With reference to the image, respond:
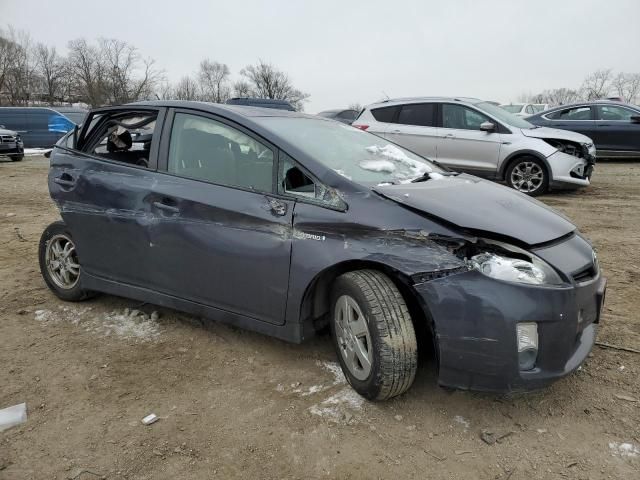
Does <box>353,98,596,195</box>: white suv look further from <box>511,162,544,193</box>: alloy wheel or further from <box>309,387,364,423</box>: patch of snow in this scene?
<box>309,387,364,423</box>: patch of snow

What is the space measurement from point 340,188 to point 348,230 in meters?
0.24

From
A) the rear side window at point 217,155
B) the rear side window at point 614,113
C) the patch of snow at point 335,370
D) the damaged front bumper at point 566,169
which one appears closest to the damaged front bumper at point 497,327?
the patch of snow at point 335,370

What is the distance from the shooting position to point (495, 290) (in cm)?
214

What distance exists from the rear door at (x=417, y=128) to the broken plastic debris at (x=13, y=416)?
7.21 meters

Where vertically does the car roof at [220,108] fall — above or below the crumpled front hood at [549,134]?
below

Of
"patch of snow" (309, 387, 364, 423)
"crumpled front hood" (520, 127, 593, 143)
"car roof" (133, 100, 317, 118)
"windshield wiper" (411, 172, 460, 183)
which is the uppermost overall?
"crumpled front hood" (520, 127, 593, 143)

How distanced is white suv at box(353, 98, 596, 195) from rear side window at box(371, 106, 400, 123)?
0.7 inches

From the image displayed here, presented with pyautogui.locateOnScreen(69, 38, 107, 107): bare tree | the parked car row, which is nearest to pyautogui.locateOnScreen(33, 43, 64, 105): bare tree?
pyautogui.locateOnScreen(69, 38, 107, 107): bare tree

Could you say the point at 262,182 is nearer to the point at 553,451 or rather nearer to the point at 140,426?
the point at 140,426

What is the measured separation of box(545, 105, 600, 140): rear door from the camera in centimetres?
1142

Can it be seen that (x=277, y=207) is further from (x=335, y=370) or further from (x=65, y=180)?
(x=65, y=180)

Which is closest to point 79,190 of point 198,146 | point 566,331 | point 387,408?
point 198,146

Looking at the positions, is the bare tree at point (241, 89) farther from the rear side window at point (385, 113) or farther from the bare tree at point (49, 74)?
the rear side window at point (385, 113)

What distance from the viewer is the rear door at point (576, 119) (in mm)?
11422
